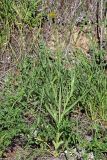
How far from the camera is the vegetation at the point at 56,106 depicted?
284 cm

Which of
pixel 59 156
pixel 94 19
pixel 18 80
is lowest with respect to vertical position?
pixel 59 156

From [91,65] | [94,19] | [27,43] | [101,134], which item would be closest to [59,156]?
[101,134]

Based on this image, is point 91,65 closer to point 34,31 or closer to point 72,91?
point 72,91

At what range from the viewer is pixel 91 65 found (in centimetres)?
327

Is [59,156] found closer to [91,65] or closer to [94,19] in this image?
[91,65]

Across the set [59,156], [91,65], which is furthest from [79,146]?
[91,65]

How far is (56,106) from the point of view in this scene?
293 centimetres

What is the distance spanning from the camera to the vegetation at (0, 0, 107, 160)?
2.84 m

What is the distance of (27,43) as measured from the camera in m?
4.12

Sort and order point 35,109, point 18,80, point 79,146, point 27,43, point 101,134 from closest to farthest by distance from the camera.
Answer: point 79,146 → point 101,134 → point 35,109 → point 18,80 → point 27,43

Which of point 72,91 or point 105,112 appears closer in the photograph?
point 72,91

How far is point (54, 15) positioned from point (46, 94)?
1480 millimetres

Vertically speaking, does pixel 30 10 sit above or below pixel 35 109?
above

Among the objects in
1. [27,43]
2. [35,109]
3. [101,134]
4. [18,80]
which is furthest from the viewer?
[27,43]
